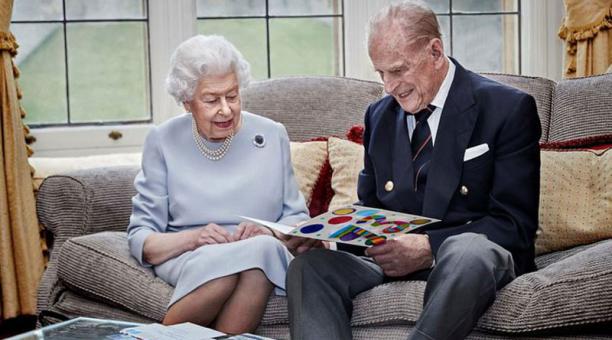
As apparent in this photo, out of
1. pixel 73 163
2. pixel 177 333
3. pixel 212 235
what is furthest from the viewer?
pixel 73 163

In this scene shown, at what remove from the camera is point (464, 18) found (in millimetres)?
4109

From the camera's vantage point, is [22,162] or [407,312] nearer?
[407,312]

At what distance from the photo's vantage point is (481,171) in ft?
7.68

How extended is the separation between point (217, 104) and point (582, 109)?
1.12 m

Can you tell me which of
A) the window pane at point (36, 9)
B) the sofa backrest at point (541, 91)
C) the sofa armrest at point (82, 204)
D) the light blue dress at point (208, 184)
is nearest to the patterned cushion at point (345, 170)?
the light blue dress at point (208, 184)

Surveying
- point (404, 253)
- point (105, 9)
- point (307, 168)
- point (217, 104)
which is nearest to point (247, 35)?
point (105, 9)

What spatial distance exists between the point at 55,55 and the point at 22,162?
0.59m

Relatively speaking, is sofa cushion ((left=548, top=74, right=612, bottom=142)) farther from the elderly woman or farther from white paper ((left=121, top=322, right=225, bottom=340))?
white paper ((left=121, top=322, right=225, bottom=340))

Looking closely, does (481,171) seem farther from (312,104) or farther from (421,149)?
(312,104)

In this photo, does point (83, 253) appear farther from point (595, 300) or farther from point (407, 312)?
point (595, 300)

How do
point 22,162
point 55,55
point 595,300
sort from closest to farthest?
point 595,300, point 22,162, point 55,55

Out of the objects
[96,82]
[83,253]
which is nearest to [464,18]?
[96,82]

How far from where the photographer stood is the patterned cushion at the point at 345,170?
293cm

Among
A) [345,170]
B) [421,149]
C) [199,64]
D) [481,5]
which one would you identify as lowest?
[345,170]
